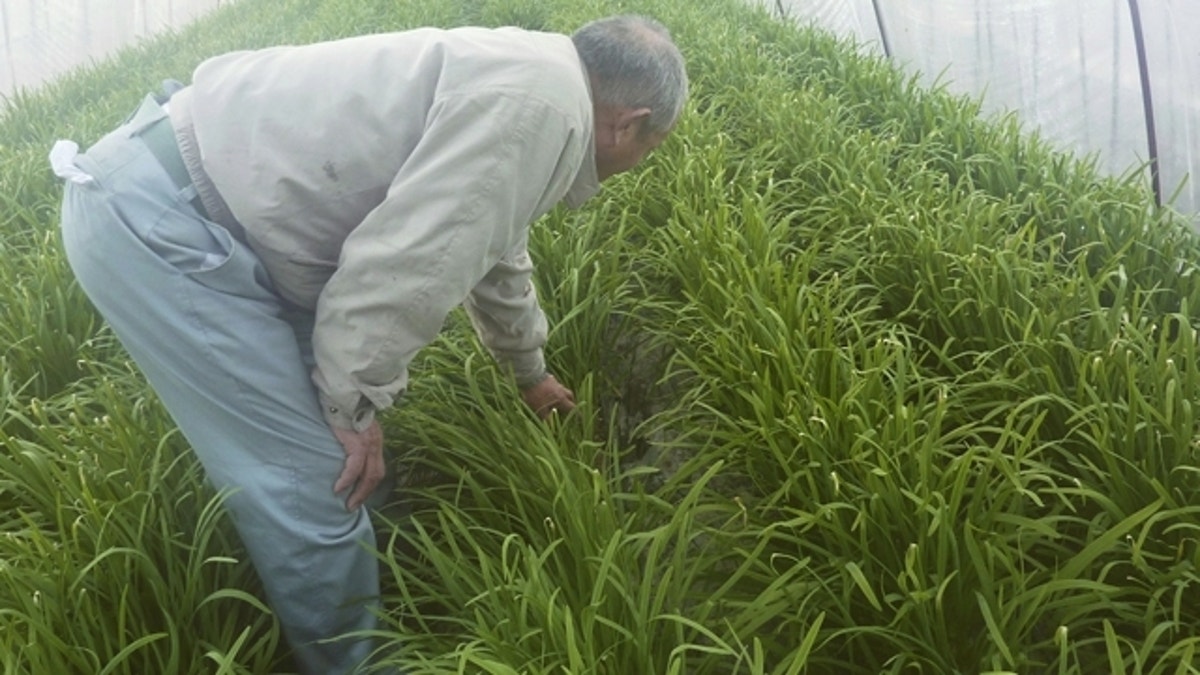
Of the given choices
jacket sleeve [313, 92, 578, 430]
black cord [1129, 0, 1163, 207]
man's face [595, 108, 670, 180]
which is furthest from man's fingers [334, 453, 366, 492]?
black cord [1129, 0, 1163, 207]

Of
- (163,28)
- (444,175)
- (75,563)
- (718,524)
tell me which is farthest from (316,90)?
(163,28)

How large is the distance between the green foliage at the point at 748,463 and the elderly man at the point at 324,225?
0.34ft

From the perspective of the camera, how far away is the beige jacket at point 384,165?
114cm

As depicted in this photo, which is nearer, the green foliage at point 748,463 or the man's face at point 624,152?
the green foliage at point 748,463

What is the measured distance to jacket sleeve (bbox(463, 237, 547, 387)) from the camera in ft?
5.13

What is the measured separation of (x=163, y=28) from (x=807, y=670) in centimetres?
800

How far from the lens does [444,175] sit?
1.13 metres

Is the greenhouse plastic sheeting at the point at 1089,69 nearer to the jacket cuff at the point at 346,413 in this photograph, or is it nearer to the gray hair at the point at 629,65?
the gray hair at the point at 629,65

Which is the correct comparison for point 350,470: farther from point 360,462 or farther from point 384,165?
point 384,165

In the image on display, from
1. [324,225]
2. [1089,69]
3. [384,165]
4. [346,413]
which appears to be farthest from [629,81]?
[1089,69]

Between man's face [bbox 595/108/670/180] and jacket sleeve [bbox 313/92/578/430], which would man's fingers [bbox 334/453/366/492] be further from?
man's face [bbox 595/108/670/180]

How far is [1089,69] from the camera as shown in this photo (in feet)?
10.3

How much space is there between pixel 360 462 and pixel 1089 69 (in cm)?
303

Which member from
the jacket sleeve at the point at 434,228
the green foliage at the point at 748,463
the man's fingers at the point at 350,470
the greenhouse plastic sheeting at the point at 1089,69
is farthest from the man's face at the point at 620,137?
the greenhouse plastic sheeting at the point at 1089,69
